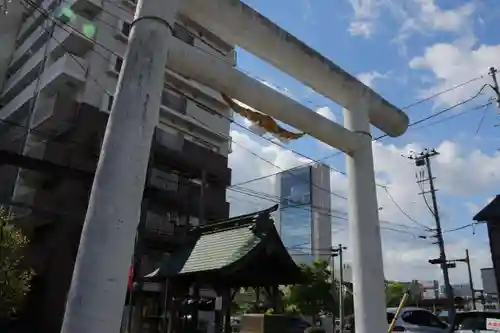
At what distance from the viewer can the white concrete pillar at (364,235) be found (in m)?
6.12

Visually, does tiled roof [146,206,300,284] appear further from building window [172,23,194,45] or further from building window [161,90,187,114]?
building window [161,90,187,114]

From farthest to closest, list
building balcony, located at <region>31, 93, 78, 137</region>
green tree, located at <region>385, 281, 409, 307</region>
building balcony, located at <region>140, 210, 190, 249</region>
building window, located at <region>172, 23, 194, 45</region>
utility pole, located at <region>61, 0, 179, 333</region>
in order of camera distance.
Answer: green tree, located at <region>385, 281, 409, 307</region> → building balcony, located at <region>140, 210, 190, 249</region> → building balcony, located at <region>31, 93, 78, 137</region> → building window, located at <region>172, 23, 194, 45</region> → utility pole, located at <region>61, 0, 179, 333</region>

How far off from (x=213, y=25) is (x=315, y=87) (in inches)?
84.9

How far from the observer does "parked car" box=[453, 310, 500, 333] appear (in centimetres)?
820

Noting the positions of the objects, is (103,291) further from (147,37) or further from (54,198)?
Result: (54,198)

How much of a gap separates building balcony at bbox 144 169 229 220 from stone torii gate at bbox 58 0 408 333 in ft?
69.5

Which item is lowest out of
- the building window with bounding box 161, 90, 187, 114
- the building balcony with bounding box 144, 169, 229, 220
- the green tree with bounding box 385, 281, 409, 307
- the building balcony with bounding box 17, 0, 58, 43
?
the green tree with bounding box 385, 281, 409, 307

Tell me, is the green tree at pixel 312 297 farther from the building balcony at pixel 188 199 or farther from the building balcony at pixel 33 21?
the building balcony at pixel 33 21

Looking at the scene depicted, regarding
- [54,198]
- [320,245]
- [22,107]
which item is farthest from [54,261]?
[320,245]

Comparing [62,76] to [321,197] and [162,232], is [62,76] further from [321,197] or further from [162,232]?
[321,197]

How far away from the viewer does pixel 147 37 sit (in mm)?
4617

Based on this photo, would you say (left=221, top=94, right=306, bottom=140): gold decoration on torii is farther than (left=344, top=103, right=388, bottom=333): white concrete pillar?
Yes

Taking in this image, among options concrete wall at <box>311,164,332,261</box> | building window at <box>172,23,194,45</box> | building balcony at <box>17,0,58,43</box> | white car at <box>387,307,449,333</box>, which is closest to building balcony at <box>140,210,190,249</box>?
concrete wall at <box>311,164,332,261</box>

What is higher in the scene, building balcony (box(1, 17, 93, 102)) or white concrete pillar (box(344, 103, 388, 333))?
Result: building balcony (box(1, 17, 93, 102))
